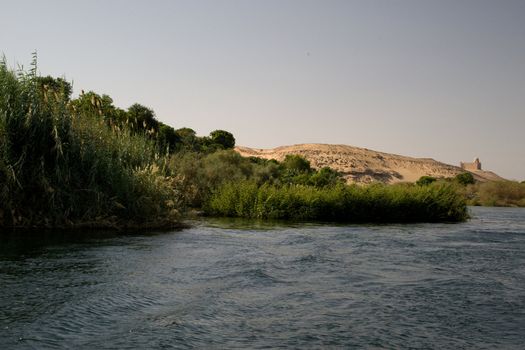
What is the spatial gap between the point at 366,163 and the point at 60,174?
4484 inches

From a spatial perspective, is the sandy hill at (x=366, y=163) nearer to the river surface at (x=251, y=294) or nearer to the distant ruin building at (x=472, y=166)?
the distant ruin building at (x=472, y=166)

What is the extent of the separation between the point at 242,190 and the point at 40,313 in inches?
660

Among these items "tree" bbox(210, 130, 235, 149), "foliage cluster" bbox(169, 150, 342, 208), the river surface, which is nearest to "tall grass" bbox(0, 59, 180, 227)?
the river surface

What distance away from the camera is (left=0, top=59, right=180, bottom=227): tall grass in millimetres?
14117

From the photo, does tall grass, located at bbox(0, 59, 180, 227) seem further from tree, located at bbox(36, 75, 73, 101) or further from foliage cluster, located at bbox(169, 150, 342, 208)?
foliage cluster, located at bbox(169, 150, 342, 208)

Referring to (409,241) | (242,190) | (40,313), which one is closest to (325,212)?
(242,190)

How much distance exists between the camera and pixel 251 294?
8.11m

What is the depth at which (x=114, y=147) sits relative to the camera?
1741 cm

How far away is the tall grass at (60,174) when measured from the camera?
14117 millimetres

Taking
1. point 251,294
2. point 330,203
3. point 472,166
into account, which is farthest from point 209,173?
point 472,166

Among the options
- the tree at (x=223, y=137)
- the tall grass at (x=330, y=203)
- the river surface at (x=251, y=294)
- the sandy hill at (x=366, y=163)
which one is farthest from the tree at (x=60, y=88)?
the sandy hill at (x=366, y=163)

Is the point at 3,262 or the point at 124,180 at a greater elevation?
the point at 124,180

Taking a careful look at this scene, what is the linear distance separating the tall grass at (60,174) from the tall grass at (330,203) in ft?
21.5

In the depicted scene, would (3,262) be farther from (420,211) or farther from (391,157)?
(391,157)
